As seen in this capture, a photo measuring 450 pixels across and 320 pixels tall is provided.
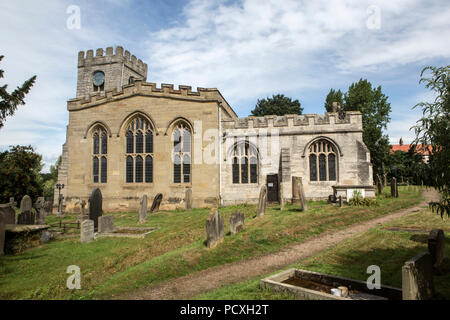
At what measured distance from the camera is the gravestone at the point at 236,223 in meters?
10.3

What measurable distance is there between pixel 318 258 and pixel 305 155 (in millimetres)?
12362

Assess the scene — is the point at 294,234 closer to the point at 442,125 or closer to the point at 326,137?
the point at 442,125

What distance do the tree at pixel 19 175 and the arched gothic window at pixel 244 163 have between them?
834 inches

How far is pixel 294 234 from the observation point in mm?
10352

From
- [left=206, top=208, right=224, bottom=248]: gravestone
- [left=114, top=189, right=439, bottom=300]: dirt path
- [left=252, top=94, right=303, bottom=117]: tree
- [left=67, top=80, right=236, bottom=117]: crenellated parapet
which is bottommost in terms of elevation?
[left=114, top=189, right=439, bottom=300]: dirt path

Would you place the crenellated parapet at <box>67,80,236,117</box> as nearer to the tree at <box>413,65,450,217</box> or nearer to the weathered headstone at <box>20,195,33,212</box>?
the weathered headstone at <box>20,195,33,212</box>

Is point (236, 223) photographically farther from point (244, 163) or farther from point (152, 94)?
point (152, 94)

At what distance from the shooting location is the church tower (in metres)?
31.7

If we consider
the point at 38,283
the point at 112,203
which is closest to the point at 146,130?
the point at 112,203

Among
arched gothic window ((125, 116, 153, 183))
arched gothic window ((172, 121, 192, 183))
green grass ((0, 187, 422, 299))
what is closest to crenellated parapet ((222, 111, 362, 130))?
arched gothic window ((172, 121, 192, 183))

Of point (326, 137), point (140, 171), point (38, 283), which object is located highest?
point (326, 137)

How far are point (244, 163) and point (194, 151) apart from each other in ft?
12.0

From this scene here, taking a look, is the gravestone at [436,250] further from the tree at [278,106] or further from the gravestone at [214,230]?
the tree at [278,106]

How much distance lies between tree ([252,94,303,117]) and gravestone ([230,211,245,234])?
28.4 m
